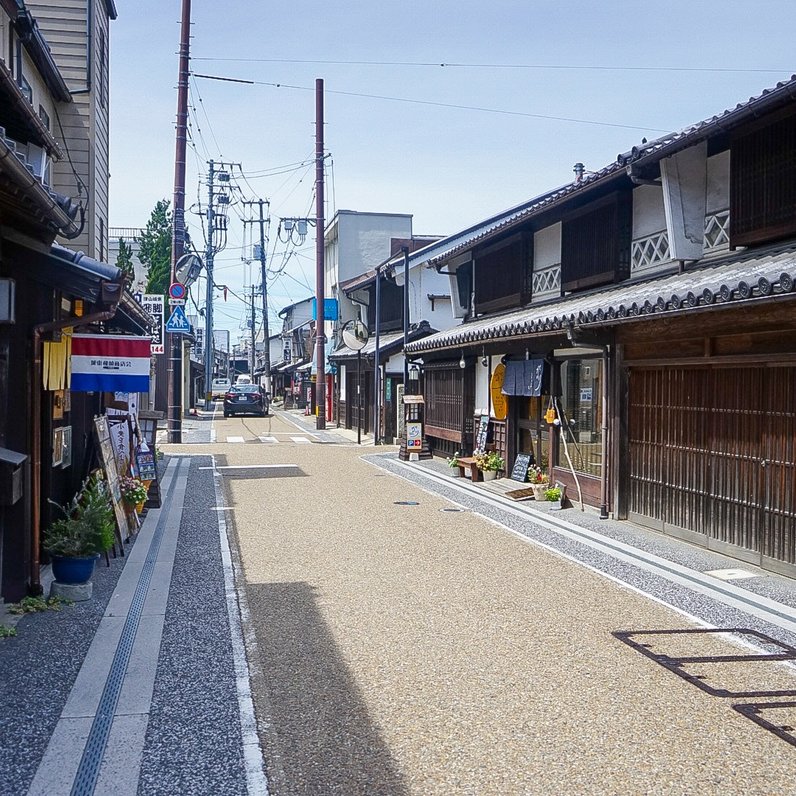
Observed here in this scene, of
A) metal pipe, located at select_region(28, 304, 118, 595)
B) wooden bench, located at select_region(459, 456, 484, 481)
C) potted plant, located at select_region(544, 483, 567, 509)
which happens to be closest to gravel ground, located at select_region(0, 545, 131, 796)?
metal pipe, located at select_region(28, 304, 118, 595)

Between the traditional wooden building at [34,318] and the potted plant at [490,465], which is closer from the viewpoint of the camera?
the traditional wooden building at [34,318]

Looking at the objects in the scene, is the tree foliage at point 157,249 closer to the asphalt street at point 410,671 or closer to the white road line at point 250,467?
the white road line at point 250,467

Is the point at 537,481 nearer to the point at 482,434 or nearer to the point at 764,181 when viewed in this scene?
the point at 482,434

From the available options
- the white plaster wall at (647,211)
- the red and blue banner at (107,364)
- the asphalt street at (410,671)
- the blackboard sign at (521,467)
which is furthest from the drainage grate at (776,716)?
the blackboard sign at (521,467)

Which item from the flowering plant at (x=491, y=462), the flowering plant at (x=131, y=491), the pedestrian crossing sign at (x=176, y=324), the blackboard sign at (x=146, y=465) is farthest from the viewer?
the pedestrian crossing sign at (x=176, y=324)

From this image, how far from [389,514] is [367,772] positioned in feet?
30.2

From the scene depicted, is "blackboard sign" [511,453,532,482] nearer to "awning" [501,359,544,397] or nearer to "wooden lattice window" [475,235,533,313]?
"awning" [501,359,544,397]

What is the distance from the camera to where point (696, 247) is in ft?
37.7

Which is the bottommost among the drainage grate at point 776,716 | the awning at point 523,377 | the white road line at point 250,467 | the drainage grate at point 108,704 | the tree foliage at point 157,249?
the drainage grate at point 108,704

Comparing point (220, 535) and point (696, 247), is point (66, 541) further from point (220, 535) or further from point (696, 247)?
point (696, 247)

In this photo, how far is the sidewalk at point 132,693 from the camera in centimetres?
438

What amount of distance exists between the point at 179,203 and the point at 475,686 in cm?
2250

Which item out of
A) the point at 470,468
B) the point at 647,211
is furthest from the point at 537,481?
the point at 647,211

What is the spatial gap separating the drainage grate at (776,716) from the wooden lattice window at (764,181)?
620 cm
